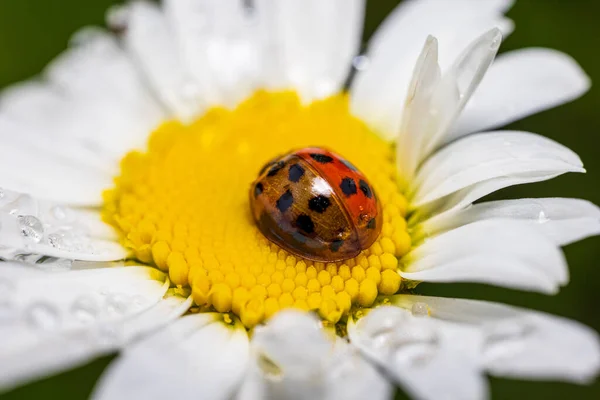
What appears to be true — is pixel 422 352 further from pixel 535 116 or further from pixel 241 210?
pixel 535 116

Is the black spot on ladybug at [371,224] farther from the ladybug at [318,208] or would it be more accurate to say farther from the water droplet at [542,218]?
the water droplet at [542,218]

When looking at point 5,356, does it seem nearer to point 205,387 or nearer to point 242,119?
point 205,387

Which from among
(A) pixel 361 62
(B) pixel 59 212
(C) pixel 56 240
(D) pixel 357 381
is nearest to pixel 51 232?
(C) pixel 56 240

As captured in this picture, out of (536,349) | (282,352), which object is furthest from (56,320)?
(536,349)

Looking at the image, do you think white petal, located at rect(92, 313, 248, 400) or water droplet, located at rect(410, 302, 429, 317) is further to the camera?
water droplet, located at rect(410, 302, 429, 317)

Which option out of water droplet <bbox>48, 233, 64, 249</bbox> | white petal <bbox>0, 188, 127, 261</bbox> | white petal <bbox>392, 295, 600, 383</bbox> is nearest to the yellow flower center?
white petal <bbox>0, 188, 127, 261</bbox>

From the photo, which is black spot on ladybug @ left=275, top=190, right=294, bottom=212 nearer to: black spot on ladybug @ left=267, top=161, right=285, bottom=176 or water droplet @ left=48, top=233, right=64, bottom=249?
black spot on ladybug @ left=267, top=161, right=285, bottom=176

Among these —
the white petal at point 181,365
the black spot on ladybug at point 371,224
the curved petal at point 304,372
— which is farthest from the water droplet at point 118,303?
the black spot on ladybug at point 371,224
